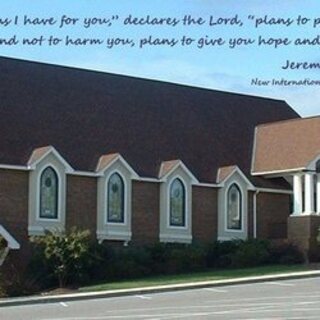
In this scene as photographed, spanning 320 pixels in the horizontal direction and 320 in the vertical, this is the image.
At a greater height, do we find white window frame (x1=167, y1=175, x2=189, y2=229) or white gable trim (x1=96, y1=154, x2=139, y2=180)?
white gable trim (x1=96, y1=154, x2=139, y2=180)

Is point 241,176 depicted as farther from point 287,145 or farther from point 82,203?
point 82,203

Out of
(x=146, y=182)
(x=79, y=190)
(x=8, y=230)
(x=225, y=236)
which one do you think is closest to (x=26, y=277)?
(x=8, y=230)

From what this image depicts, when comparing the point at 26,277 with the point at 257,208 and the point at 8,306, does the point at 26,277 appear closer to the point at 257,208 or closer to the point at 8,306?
the point at 8,306

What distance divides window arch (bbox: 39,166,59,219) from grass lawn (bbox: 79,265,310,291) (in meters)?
4.40

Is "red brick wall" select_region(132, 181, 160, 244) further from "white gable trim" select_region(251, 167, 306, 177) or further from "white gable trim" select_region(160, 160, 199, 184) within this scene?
"white gable trim" select_region(251, 167, 306, 177)

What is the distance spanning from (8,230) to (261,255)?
1079 cm

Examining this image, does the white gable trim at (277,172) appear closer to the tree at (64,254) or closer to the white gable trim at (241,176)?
the white gable trim at (241,176)

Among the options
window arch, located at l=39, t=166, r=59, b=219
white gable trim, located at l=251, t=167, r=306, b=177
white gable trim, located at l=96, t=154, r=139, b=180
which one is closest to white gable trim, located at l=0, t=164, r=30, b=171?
window arch, located at l=39, t=166, r=59, b=219

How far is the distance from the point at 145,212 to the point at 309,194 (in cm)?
723

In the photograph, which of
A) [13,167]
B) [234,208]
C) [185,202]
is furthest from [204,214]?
[13,167]

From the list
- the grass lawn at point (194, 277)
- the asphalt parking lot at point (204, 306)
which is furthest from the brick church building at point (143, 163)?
the asphalt parking lot at point (204, 306)

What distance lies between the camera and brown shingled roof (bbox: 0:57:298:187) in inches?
1713

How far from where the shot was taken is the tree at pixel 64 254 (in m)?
38.7

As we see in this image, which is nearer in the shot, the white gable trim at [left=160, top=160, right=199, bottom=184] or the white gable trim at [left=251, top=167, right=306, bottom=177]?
the white gable trim at [left=160, top=160, right=199, bottom=184]
